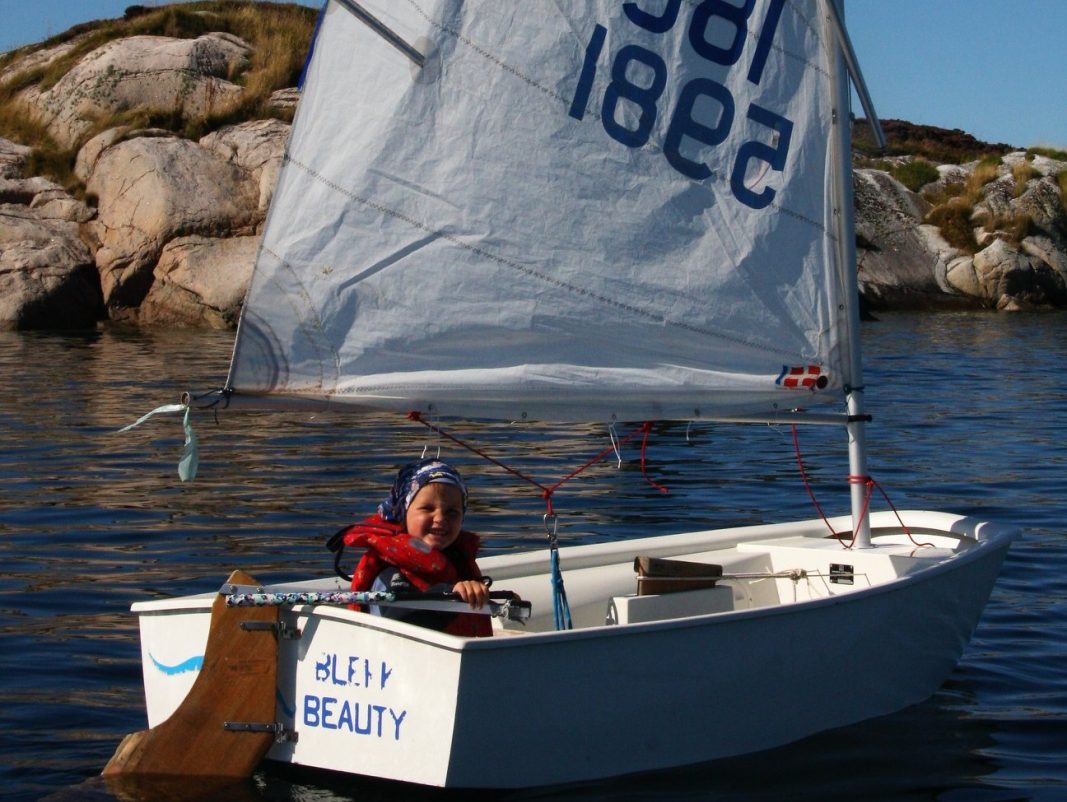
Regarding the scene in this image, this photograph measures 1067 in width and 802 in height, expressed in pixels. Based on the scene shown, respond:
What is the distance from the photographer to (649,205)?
611cm

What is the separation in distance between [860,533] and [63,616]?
3.88m

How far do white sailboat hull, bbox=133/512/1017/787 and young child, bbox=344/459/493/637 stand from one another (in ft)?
0.90

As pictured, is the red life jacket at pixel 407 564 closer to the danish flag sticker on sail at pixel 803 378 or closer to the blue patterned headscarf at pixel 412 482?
the blue patterned headscarf at pixel 412 482

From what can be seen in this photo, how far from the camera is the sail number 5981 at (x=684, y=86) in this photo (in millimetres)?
6031

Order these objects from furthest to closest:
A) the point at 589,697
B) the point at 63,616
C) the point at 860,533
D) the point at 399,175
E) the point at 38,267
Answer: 1. the point at 38,267
2. the point at 63,616
3. the point at 860,533
4. the point at 399,175
5. the point at 589,697

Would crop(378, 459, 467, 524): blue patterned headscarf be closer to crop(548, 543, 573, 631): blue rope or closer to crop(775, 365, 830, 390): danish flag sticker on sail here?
crop(548, 543, 573, 631): blue rope

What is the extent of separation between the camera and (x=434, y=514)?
5.27 metres

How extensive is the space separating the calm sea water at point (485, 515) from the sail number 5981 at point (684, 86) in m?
2.28

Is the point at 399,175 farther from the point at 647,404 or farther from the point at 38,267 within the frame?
the point at 38,267

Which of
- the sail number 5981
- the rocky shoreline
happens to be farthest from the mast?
the rocky shoreline

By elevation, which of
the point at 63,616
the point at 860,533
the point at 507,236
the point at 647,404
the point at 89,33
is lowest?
the point at 63,616

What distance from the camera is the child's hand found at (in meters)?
5.04

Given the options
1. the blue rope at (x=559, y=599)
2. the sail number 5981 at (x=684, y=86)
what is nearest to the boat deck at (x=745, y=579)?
the blue rope at (x=559, y=599)

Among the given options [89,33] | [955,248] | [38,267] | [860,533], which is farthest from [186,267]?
[860,533]
